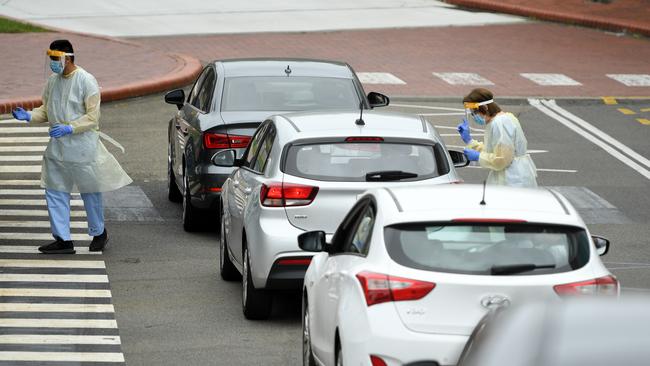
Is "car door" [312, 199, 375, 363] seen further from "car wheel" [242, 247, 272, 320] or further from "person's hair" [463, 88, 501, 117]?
"person's hair" [463, 88, 501, 117]

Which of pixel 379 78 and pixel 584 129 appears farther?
pixel 379 78

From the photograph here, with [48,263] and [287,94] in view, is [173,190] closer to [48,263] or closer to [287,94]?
[287,94]

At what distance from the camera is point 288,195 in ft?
37.2

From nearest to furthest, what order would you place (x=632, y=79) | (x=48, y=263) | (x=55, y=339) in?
(x=55, y=339) → (x=48, y=263) → (x=632, y=79)

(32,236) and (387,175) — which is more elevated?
(387,175)

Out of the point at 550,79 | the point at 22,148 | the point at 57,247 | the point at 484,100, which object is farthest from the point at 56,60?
the point at 550,79

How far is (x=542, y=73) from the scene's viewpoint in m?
28.1

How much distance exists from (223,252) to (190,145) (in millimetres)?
2530

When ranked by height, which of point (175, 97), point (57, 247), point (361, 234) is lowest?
point (57, 247)

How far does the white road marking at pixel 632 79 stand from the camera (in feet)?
89.9

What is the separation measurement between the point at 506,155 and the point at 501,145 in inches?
3.5

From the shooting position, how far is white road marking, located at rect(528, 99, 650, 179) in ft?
65.9

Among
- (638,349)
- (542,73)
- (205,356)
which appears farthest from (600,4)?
(638,349)

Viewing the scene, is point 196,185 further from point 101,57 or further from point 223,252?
point 101,57
